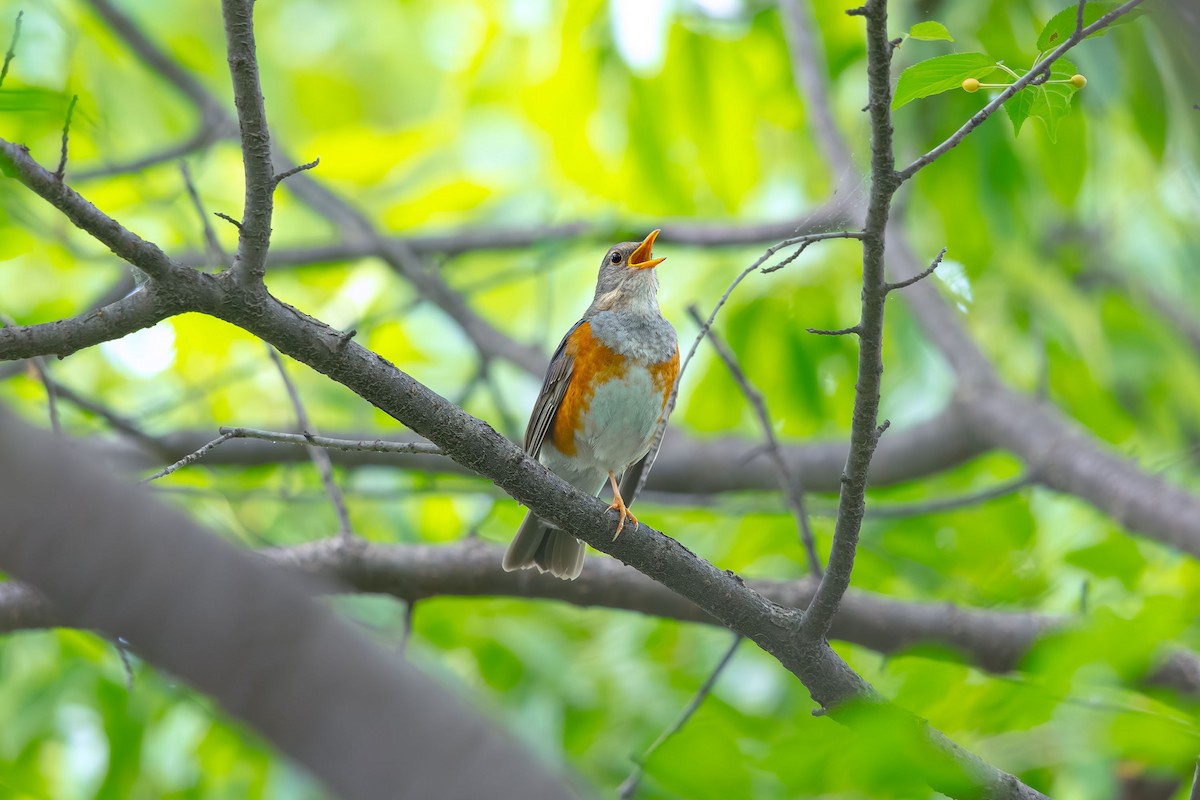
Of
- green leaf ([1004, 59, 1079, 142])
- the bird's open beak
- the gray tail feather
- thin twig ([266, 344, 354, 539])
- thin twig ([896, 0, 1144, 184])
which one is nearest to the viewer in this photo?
thin twig ([896, 0, 1144, 184])

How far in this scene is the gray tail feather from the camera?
5.35m

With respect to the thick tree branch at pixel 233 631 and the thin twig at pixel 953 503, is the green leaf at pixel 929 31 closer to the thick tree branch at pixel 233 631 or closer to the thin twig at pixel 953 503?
the thick tree branch at pixel 233 631

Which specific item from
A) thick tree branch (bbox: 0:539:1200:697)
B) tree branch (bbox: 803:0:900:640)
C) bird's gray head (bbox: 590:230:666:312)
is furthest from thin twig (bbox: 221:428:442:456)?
bird's gray head (bbox: 590:230:666:312)

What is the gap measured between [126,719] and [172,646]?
4221mm

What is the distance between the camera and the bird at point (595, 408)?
17.8 ft

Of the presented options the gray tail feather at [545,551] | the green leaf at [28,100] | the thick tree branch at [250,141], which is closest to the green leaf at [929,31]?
the thick tree branch at [250,141]

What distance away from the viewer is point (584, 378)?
18.6ft

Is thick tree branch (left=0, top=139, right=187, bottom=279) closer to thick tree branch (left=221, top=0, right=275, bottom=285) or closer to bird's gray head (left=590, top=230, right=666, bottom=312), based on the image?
thick tree branch (left=221, top=0, right=275, bottom=285)

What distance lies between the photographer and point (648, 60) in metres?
6.58

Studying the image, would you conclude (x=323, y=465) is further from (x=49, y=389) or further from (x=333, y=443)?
(x=333, y=443)

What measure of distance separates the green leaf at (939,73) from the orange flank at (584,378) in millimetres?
3040

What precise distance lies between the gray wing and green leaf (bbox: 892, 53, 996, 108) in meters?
3.23

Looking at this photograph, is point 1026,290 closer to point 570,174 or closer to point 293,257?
point 570,174

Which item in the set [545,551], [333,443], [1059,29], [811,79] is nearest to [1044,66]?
[1059,29]
